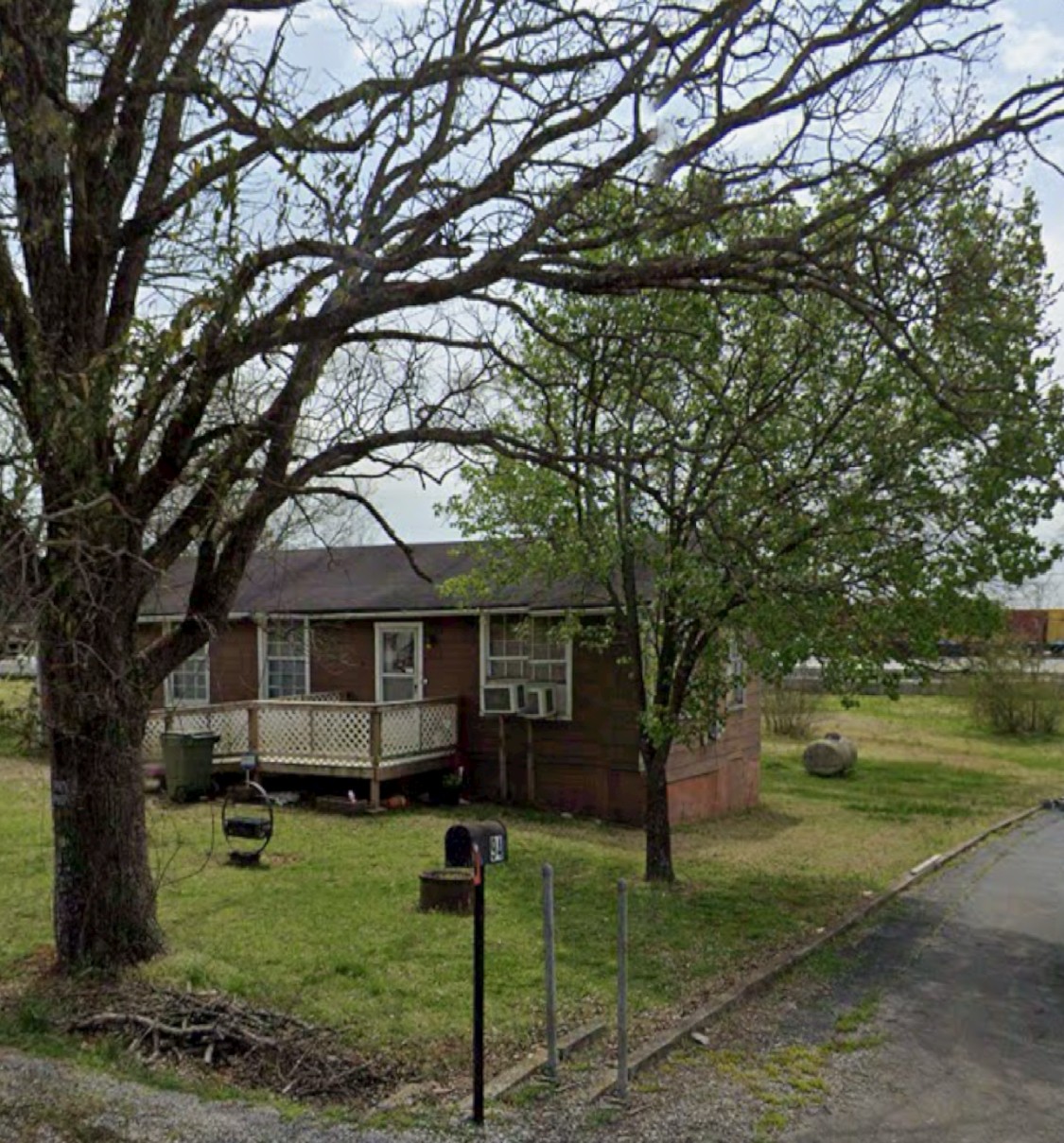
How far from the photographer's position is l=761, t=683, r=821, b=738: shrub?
3055 centimetres

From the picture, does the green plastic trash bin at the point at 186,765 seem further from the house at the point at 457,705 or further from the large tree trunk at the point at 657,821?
the large tree trunk at the point at 657,821

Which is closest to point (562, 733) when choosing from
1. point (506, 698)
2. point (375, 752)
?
point (506, 698)

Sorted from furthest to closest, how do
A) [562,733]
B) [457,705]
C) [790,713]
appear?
[790,713] → [457,705] → [562,733]

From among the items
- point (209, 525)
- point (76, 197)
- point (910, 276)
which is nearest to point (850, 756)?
point (910, 276)

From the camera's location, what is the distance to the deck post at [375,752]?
55.3 ft

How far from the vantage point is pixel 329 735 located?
57.6 ft

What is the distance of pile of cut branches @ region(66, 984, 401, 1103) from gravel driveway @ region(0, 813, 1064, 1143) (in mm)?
445

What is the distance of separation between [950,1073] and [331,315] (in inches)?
230

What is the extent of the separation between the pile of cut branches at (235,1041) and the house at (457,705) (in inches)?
337

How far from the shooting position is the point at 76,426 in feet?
19.1

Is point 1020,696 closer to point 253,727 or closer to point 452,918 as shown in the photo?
point 253,727

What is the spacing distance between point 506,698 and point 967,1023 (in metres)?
10.4

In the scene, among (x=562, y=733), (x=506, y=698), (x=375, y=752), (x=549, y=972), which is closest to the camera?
(x=549, y=972)

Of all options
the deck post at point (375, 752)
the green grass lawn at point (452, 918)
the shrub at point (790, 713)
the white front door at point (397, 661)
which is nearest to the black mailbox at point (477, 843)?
the green grass lawn at point (452, 918)
